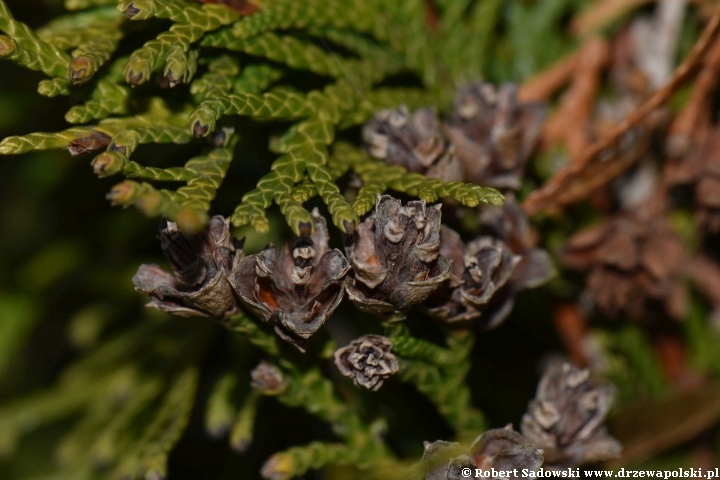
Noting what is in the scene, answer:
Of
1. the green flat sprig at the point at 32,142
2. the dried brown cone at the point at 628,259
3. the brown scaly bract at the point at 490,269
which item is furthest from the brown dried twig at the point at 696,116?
the green flat sprig at the point at 32,142

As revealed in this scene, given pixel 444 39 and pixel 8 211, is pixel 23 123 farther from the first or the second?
pixel 444 39

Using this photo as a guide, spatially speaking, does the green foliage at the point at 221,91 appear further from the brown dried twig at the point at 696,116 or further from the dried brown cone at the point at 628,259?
the brown dried twig at the point at 696,116

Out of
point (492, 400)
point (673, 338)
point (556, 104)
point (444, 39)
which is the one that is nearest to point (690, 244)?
point (673, 338)

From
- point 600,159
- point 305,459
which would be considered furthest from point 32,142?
point 600,159

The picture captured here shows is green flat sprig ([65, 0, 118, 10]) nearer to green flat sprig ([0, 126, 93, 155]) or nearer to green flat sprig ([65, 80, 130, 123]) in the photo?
green flat sprig ([65, 80, 130, 123])

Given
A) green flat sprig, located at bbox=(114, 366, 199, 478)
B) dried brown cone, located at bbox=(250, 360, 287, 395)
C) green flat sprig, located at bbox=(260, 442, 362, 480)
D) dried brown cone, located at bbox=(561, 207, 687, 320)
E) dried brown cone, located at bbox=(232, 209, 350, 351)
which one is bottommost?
green flat sprig, located at bbox=(114, 366, 199, 478)

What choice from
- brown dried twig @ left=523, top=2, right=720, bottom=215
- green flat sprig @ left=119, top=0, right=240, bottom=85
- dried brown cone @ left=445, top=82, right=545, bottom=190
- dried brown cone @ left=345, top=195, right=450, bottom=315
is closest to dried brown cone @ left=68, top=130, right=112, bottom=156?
green flat sprig @ left=119, top=0, right=240, bottom=85
